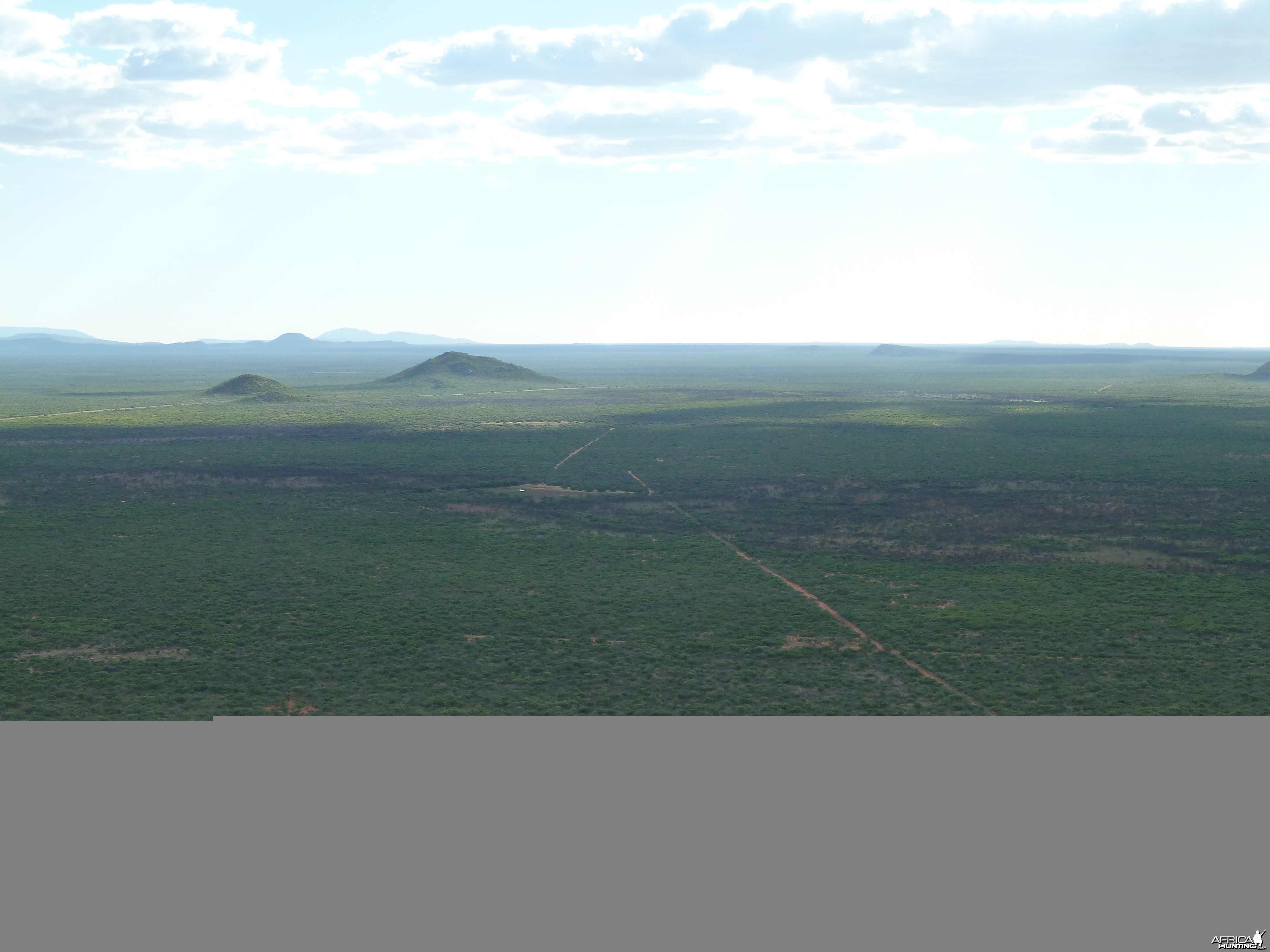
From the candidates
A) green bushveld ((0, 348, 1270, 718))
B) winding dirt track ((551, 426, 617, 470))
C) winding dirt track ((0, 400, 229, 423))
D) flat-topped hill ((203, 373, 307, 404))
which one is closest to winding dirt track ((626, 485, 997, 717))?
green bushveld ((0, 348, 1270, 718))

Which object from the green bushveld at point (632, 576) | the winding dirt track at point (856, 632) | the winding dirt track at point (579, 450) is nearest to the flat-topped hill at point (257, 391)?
the green bushveld at point (632, 576)

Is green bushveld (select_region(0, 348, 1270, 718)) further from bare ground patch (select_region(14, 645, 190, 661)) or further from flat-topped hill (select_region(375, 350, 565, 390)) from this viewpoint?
flat-topped hill (select_region(375, 350, 565, 390))

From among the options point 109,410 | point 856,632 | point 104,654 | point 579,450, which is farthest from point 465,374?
point 856,632

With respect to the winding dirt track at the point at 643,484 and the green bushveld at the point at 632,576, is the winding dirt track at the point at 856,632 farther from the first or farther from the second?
the winding dirt track at the point at 643,484

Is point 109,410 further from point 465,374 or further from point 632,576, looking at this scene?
point 632,576

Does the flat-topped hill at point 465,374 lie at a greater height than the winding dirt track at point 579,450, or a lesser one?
greater

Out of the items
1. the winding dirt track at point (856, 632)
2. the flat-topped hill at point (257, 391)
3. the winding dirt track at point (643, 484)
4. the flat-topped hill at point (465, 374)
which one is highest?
the flat-topped hill at point (465, 374)

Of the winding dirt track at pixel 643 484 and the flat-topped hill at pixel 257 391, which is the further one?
the flat-topped hill at pixel 257 391
